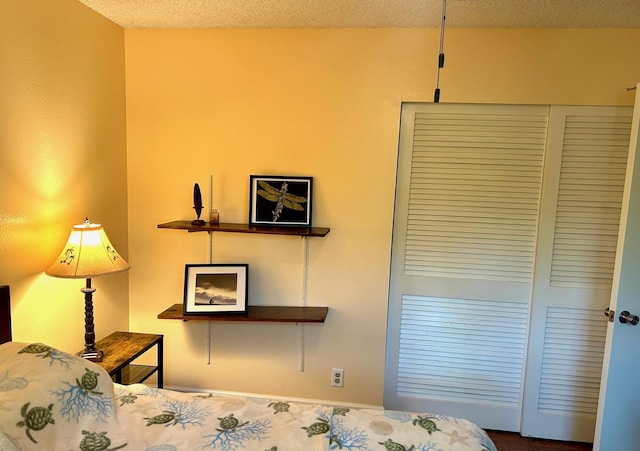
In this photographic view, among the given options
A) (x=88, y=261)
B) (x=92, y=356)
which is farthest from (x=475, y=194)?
(x=92, y=356)

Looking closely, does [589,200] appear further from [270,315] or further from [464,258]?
[270,315]

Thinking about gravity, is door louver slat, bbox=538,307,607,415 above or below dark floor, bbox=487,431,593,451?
above

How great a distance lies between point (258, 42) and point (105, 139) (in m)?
1.06

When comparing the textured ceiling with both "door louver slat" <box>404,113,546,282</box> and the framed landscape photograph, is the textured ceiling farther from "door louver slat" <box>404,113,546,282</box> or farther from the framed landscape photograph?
the framed landscape photograph

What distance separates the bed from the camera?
1138mm

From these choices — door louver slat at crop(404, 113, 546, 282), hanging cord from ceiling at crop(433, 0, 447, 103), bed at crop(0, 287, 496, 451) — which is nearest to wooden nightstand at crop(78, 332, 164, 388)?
bed at crop(0, 287, 496, 451)

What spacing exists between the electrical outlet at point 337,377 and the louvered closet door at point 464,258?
0.29 meters

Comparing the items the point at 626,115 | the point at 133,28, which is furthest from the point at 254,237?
the point at 626,115

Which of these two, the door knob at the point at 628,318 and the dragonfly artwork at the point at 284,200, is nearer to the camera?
the door knob at the point at 628,318

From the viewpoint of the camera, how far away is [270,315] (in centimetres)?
232

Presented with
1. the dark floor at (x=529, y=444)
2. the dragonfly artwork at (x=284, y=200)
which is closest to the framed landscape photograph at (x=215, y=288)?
the dragonfly artwork at (x=284, y=200)

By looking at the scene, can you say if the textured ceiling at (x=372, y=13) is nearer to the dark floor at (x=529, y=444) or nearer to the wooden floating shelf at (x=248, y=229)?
the wooden floating shelf at (x=248, y=229)

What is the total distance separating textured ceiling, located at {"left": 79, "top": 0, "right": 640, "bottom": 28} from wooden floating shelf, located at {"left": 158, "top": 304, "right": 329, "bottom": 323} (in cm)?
168

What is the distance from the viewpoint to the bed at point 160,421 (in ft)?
3.73
